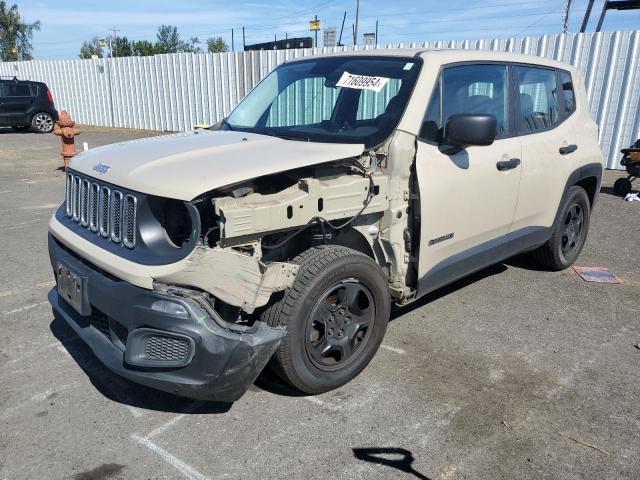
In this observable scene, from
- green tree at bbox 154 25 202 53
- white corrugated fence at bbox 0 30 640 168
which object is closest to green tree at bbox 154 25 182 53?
green tree at bbox 154 25 202 53

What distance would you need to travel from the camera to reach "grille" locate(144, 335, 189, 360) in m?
2.61

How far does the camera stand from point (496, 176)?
400 cm

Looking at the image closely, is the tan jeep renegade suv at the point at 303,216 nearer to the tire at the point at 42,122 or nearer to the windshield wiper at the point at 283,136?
the windshield wiper at the point at 283,136

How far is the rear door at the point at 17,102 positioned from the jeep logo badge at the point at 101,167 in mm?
19127

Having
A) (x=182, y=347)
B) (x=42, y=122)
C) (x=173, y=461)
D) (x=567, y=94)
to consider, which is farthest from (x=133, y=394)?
(x=42, y=122)

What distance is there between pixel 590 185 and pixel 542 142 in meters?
1.39

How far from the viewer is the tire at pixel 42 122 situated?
19.8m

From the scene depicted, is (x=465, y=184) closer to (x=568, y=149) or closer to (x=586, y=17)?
(x=568, y=149)

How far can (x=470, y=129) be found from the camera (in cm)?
340

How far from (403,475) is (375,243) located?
4.77ft

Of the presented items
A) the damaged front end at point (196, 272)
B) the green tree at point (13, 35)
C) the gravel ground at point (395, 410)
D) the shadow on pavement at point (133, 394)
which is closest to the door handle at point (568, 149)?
the gravel ground at point (395, 410)

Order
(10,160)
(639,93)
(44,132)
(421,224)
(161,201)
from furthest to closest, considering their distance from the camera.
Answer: (44,132)
(10,160)
(639,93)
(421,224)
(161,201)

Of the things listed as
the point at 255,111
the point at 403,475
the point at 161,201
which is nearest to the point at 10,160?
the point at 255,111

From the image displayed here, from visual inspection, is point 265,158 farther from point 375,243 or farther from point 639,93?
point 639,93
